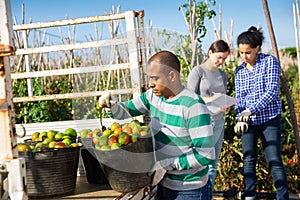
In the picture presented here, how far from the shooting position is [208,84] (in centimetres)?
336

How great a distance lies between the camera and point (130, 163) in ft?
7.27

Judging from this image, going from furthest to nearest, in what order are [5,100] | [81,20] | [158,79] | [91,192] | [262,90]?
[262,90], [81,20], [91,192], [158,79], [5,100]

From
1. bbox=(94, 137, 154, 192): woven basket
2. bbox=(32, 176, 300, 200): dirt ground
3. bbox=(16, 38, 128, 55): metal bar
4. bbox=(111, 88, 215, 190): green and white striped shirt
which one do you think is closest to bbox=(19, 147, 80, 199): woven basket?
bbox=(32, 176, 300, 200): dirt ground

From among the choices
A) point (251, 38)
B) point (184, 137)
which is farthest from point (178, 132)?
point (251, 38)

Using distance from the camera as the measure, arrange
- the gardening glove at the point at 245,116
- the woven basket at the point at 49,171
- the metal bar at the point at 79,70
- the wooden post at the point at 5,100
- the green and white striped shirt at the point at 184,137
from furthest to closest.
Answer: the gardening glove at the point at 245,116, the metal bar at the point at 79,70, the woven basket at the point at 49,171, the green and white striped shirt at the point at 184,137, the wooden post at the point at 5,100

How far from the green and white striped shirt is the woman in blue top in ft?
5.01

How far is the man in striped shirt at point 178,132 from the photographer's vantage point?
1.98 meters

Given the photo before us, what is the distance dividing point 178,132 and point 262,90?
5.87ft

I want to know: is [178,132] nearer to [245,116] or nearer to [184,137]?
[184,137]

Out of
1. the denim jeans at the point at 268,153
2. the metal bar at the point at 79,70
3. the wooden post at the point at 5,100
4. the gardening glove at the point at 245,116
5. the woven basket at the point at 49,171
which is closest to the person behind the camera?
the wooden post at the point at 5,100

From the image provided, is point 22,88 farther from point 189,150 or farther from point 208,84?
point 189,150

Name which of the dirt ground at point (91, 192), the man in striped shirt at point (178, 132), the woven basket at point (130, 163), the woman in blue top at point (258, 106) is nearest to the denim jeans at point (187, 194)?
the man in striped shirt at point (178, 132)

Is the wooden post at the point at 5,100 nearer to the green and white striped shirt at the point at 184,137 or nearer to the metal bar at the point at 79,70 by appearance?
the green and white striped shirt at the point at 184,137

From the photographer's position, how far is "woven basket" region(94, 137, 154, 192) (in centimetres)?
217
